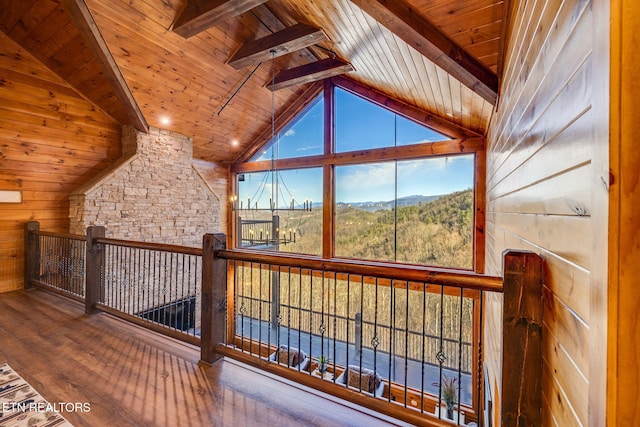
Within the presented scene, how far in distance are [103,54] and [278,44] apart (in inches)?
97.9

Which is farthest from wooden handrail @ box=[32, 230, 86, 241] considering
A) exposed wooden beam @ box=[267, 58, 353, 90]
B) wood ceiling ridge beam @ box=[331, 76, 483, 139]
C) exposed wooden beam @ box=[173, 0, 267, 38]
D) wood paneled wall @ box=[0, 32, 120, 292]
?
wood ceiling ridge beam @ box=[331, 76, 483, 139]

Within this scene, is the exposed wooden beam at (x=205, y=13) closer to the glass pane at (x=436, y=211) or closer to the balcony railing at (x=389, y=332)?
the balcony railing at (x=389, y=332)

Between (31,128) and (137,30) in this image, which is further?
(31,128)

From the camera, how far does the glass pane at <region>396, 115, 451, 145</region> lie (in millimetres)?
5191

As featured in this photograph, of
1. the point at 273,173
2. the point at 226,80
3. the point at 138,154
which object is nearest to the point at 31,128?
the point at 138,154

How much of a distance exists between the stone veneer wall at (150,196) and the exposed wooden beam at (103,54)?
0.58 m

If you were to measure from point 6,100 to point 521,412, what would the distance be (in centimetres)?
667

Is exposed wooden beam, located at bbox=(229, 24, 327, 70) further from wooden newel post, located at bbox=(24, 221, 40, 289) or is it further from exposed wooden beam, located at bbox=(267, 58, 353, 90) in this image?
wooden newel post, located at bbox=(24, 221, 40, 289)

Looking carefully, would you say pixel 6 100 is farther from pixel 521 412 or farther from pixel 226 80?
pixel 521 412

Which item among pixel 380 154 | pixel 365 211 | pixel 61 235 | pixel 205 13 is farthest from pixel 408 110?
pixel 61 235

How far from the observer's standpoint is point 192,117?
19.3ft

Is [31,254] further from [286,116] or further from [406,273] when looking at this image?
[406,273]

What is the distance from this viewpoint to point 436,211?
204 inches

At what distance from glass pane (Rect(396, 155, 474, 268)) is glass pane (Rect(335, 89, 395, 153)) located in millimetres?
721
